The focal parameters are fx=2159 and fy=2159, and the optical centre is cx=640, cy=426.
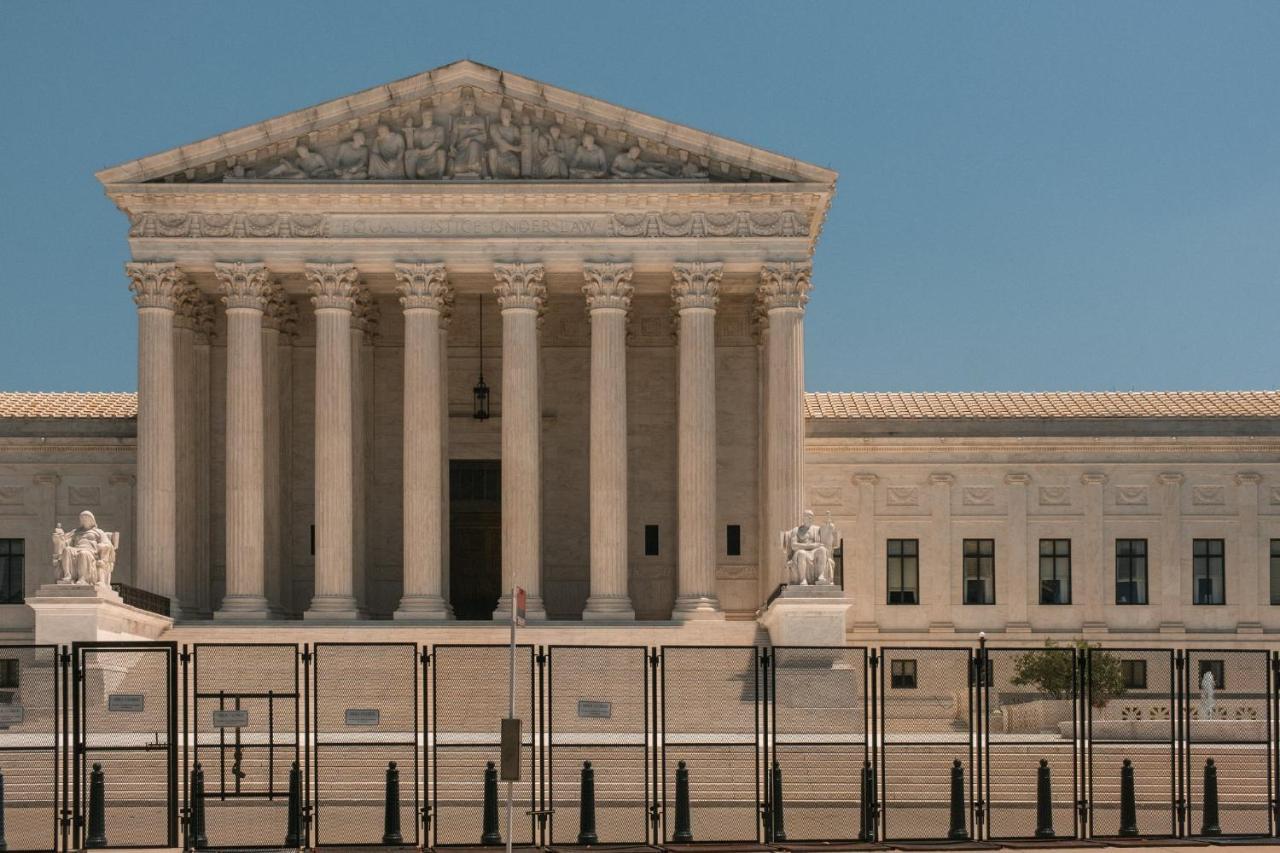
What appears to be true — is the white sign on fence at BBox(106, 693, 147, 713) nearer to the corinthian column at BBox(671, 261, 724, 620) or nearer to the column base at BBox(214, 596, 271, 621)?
the column base at BBox(214, 596, 271, 621)

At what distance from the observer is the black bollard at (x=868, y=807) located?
116 ft

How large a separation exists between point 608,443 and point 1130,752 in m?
24.5

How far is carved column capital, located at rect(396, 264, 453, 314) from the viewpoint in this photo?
6600 cm

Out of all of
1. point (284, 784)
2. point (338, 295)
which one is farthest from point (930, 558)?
point (284, 784)

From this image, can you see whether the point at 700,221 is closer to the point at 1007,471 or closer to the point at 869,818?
the point at 1007,471

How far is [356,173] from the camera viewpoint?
6625 cm

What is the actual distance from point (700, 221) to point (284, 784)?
94.3ft

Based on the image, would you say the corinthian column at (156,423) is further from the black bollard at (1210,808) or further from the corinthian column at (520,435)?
the black bollard at (1210,808)

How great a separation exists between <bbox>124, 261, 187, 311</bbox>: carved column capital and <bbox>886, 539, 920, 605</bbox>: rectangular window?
25.9 m

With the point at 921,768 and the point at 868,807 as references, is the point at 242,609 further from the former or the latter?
the point at 868,807

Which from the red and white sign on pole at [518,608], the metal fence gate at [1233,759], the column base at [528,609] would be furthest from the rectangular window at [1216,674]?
the red and white sign on pole at [518,608]

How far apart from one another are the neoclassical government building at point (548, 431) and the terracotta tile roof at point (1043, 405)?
255 mm

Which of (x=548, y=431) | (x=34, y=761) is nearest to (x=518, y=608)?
(x=34, y=761)

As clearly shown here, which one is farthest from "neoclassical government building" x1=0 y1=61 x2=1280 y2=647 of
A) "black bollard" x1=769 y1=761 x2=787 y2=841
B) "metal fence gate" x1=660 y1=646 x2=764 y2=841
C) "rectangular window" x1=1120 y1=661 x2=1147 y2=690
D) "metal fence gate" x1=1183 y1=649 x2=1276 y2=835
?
"black bollard" x1=769 y1=761 x2=787 y2=841
